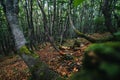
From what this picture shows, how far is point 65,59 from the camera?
8.41m

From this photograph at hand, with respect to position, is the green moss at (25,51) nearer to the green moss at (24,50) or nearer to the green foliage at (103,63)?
the green moss at (24,50)

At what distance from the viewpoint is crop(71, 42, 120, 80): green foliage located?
157cm

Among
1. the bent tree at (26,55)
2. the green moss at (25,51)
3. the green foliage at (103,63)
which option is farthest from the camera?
the green moss at (25,51)

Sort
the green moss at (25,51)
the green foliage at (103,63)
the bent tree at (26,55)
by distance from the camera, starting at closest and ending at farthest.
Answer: the green foliage at (103,63), the bent tree at (26,55), the green moss at (25,51)

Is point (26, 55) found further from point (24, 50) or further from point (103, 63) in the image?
point (103, 63)

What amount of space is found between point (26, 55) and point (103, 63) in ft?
15.7

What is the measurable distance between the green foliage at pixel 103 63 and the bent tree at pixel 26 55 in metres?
3.53

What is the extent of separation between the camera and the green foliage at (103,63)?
157cm

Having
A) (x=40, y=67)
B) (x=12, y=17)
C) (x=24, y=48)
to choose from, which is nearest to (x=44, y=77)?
(x=40, y=67)

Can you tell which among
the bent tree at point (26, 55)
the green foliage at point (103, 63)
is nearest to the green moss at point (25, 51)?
the bent tree at point (26, 55)

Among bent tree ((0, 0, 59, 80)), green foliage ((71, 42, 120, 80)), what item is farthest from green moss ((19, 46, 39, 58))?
green foliage ((71, 42, 120, 80))

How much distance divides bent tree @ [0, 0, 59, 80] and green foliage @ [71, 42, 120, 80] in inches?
139

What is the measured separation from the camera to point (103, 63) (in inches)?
64.4

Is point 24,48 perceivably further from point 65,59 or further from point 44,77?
point 65,59
